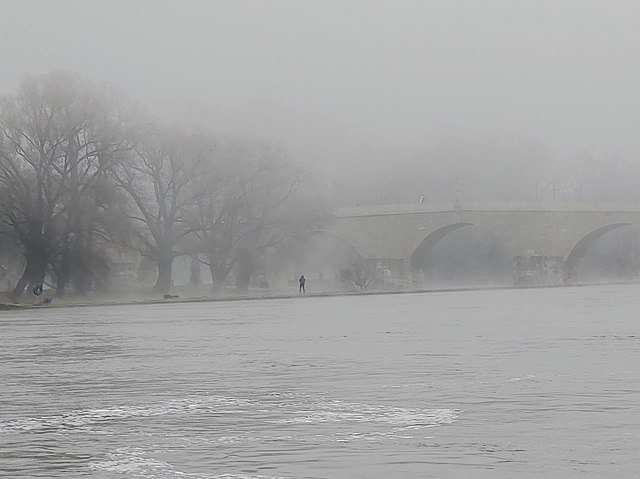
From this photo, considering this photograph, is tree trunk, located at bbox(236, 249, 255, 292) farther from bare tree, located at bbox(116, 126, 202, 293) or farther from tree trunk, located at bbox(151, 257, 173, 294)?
tree trunk, located at bbox(151, 257, 173, 294)

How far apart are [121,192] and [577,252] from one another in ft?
128

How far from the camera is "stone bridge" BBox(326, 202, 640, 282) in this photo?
277 ft

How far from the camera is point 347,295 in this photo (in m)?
65.8

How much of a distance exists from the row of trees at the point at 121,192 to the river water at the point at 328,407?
32374 millimetres

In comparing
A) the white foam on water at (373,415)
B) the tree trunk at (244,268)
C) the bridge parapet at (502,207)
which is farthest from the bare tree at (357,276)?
the white foam on water at (373,415)

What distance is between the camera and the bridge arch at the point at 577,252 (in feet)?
278

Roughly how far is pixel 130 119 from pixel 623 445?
54.8m

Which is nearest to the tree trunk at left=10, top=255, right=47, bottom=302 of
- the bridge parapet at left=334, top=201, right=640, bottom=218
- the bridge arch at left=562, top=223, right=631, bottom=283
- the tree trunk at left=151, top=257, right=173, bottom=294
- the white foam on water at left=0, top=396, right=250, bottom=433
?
the tree trunk at left=151, top=257, right=173, bottom=294

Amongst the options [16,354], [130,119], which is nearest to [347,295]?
[130,119]

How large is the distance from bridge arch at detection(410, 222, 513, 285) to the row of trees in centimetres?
2147

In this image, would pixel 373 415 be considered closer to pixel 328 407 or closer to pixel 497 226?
pixel 328 407

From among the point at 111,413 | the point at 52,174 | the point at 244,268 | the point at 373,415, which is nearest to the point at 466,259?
the point at 244,268

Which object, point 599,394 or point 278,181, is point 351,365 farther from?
point 278,181

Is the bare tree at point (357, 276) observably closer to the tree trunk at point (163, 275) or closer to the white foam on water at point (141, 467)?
the tree trunk at point (163, 275)
